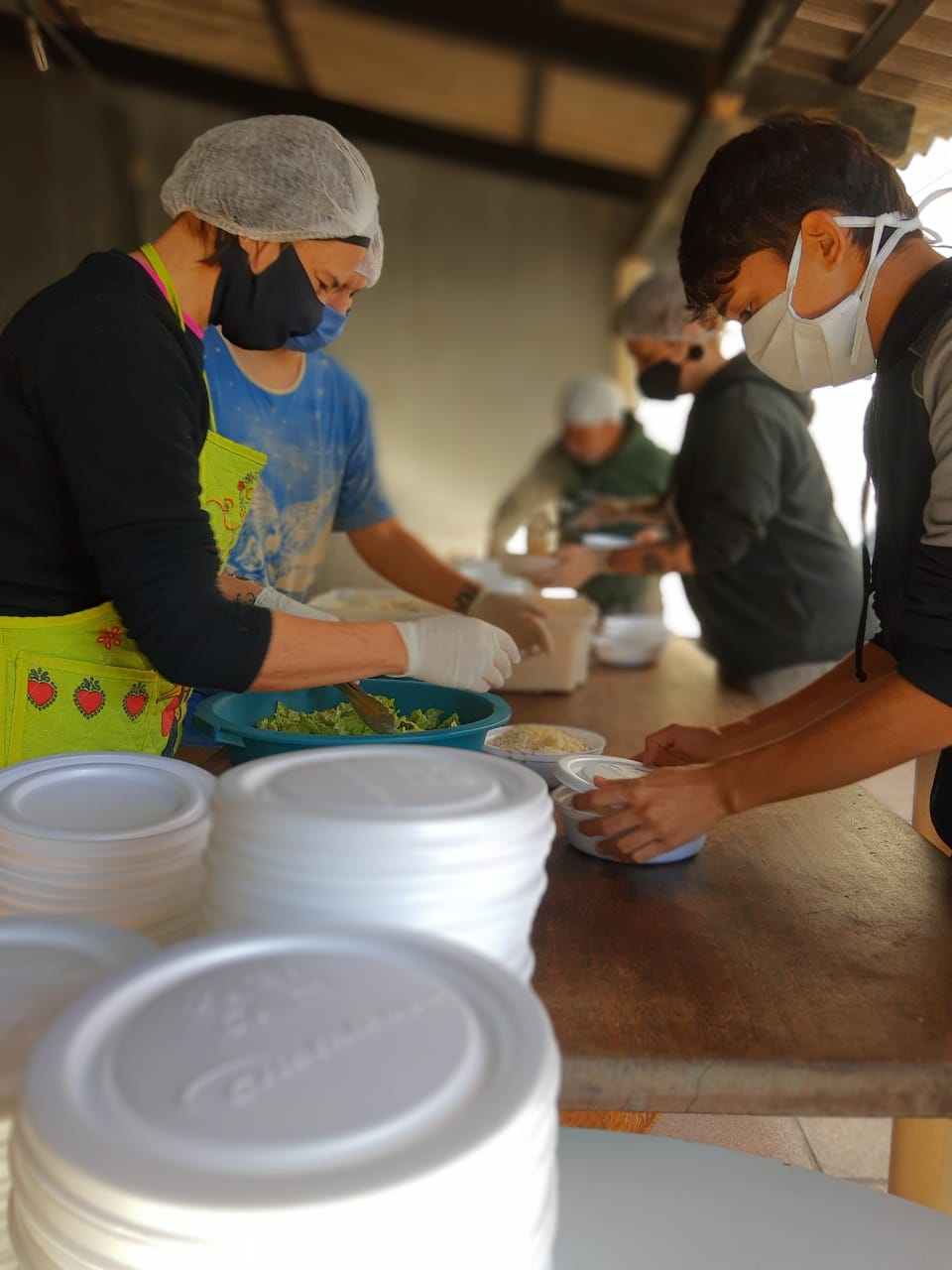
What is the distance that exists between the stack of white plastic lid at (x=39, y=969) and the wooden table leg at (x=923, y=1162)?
112cm

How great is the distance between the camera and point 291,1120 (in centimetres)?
67

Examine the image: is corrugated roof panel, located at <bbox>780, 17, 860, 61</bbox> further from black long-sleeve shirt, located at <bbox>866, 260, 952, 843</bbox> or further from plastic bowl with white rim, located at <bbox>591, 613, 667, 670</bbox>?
plastic bowl with white rim, located at <bbox>591, 613, 667, 670</bbox>

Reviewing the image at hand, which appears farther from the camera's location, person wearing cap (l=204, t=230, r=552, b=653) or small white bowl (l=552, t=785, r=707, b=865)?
person wearing cap (l=204, t=230, r=552, b=653)

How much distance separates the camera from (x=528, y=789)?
1.01 m

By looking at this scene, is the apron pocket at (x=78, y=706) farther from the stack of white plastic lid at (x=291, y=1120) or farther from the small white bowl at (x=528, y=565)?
the small white bowl at (x=528, y=565)

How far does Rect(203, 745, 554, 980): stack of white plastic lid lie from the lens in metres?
0.88

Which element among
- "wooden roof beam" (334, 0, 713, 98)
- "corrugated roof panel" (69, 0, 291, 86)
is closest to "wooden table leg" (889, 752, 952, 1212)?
"corrugated roof panel" (69, 0, 291, 86)

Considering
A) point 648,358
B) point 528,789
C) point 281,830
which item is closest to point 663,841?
point 528,789

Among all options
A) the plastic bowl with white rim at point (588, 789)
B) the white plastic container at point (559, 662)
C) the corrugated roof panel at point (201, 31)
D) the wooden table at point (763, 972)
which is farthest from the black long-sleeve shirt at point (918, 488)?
the corrugated roof panel at point (201, 31)

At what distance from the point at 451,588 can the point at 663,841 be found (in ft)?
4.60

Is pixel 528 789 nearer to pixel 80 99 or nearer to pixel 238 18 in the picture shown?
pixel 80 99

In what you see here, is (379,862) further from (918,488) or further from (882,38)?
(882,38)

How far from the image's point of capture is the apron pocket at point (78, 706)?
1676mm

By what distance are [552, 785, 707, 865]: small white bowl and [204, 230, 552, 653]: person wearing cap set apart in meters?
0.90
